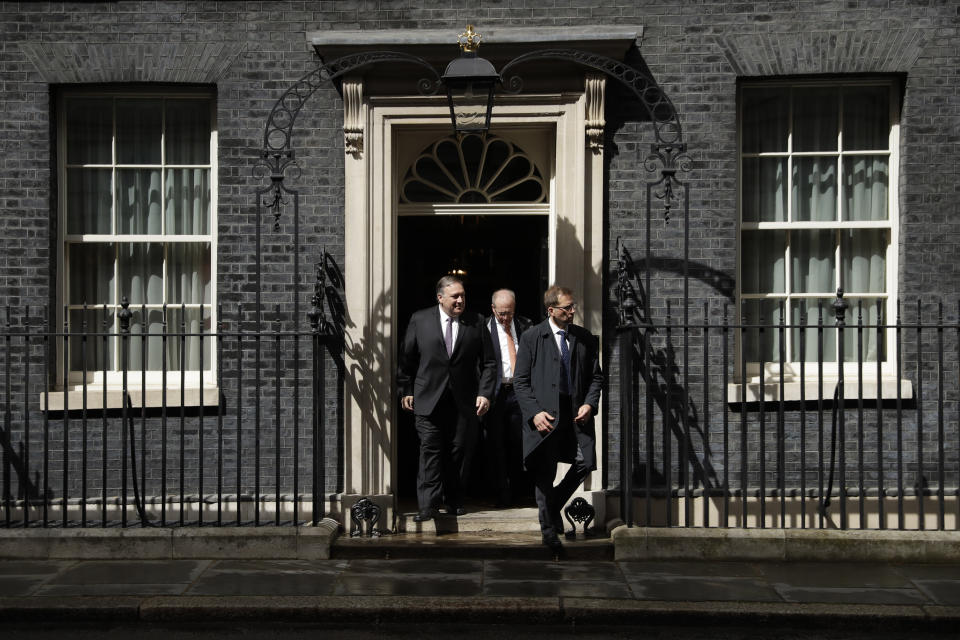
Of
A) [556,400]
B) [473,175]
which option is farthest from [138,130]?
[556,400]

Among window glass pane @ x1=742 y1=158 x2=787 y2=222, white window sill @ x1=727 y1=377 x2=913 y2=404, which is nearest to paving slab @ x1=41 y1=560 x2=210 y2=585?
white window sill @ x1=727 y1=377 x2=913 y2=404

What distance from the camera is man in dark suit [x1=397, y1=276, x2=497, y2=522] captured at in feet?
28.3

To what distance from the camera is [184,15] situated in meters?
9.01

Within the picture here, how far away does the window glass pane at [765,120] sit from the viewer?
30.1 feet

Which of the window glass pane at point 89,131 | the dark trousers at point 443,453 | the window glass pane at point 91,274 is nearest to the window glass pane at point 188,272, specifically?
the window glass pane at point 91,274

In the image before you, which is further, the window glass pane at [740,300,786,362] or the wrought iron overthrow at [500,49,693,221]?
the window glass pane at [740,300,786,362]

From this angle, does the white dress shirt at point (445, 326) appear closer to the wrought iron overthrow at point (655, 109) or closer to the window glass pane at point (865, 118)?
the wrought iron overthrow at point (655, 109)

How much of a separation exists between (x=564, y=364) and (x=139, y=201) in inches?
147

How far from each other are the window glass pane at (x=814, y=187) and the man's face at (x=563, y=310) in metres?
2.34

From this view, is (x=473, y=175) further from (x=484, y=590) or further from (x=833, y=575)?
(x=833, y=575)

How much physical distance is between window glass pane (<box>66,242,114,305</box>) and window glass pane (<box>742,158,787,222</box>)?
5054mm

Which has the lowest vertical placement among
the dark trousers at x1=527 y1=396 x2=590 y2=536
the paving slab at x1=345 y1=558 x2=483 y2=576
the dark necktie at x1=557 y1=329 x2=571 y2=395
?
the paving slab at x1=345 y1=558 x2=483 y2=576

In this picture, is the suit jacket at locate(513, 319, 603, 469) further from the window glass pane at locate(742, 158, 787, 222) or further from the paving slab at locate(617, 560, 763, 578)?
the window glass pane at locate(742, 158, 787, 222)

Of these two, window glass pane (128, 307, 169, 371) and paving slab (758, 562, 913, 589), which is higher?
window glass pane (128, 307, 169, 371)
